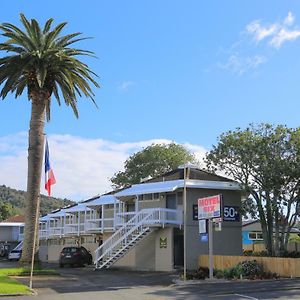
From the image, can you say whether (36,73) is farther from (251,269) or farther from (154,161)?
(154,161)

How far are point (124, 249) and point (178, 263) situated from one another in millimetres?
3675

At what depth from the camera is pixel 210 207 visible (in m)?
26.2

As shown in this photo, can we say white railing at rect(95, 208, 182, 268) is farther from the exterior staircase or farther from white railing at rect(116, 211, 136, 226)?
white railing at rect(116, 211, 136, 226)

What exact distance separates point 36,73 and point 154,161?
123 ft

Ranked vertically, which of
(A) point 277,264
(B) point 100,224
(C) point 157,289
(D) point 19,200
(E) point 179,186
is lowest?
(C) point 157,289

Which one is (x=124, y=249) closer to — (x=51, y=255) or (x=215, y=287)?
(x=215, y=287)

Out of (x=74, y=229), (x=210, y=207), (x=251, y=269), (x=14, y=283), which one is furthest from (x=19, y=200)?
(x=14, y=283)

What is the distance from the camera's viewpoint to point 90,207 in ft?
143

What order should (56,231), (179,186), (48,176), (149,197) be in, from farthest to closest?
(56,231), (149,197), (179,186), (48,176)

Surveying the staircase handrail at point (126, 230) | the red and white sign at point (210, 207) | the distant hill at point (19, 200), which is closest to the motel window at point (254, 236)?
the staircase handrail at point (126, 230)

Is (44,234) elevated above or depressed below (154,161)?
below

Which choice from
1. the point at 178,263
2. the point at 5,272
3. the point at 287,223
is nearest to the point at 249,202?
the point at 287,223

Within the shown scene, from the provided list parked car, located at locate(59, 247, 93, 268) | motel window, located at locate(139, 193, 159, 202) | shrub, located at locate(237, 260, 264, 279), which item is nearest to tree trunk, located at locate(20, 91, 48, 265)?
motel window, located at locate(139, 193, 159, 202)

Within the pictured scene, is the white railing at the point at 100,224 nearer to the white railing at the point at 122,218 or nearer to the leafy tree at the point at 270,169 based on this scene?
the white railing at the point at 122,218
